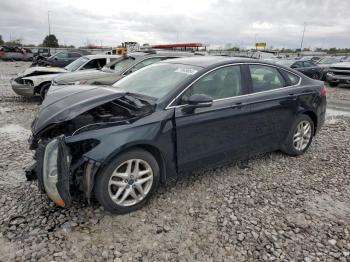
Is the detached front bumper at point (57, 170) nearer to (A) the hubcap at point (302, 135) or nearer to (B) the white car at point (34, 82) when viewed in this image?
(A) the hubcap at point (302, 135)

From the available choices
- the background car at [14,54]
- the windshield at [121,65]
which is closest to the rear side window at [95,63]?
the windshield at [121,65]

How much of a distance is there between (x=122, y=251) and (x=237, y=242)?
3.48 ft

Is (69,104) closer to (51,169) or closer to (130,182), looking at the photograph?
(51,169)

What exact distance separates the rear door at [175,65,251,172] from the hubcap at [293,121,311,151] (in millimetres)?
1189

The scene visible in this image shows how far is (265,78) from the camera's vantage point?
13.3 ft

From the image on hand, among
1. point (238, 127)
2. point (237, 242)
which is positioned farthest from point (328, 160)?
point (237, 242)

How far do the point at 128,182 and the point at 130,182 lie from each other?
0.02 m

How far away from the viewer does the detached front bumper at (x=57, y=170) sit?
2570 millimetres

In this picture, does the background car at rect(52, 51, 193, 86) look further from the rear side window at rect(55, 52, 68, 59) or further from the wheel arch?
the rear side window at rect(55, 52, 68, 59)

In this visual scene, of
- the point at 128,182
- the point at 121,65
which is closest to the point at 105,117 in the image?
the point at 128,182

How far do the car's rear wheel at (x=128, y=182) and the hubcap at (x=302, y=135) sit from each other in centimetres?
260

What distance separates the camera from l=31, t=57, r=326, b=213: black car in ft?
8.91

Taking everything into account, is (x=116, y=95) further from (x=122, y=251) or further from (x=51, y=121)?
(x=122, y=251)

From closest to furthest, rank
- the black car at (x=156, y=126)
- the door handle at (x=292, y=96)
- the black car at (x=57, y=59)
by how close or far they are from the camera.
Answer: the black car at (x=156, y=126) → the door handle at (x=292, y=96) → the black car at (x=57, y=59)
